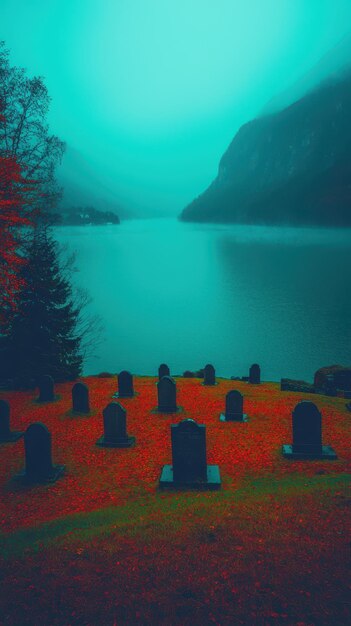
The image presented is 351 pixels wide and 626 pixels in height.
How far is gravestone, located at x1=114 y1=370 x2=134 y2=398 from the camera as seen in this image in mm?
18281

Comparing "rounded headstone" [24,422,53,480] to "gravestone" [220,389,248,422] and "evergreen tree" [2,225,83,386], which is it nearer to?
"gravestone" [220,389,248,422]

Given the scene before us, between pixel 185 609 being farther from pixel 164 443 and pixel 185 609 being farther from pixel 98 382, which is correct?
pixel 98 382

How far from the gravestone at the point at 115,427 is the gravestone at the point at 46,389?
228 inches

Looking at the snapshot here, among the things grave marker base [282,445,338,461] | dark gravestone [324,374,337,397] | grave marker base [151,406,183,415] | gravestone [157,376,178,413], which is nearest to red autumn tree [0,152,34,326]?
gravestone [157,376,178,413]

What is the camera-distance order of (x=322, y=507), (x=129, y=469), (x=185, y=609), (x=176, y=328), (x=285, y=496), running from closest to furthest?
(x=185, y=609), (x=322, y=507), (x=285, y=496), (x=129, y=469), (x=176, y=328)

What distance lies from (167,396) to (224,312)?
46.8 meters

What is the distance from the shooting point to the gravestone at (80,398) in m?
16.3

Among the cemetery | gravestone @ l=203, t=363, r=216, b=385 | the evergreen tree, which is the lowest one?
the cemetery

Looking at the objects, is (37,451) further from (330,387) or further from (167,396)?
(330,387)

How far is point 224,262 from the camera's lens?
120812mm

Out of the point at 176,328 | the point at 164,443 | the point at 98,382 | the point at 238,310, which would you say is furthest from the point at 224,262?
the point at 164,443

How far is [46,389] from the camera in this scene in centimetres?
1823

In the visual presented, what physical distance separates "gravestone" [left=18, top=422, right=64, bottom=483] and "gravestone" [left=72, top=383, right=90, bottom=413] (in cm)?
517

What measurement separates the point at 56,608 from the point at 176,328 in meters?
48.4
